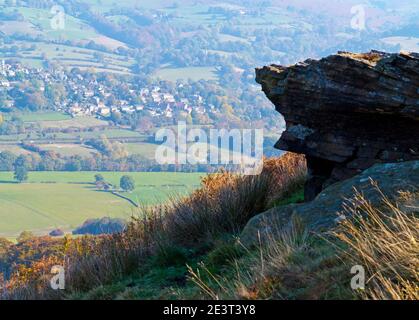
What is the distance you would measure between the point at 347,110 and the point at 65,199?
135 feet

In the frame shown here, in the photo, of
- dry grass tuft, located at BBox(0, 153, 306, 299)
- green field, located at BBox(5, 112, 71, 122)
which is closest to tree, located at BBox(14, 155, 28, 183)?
green field, located at BBox(5, 112, 71, 122)

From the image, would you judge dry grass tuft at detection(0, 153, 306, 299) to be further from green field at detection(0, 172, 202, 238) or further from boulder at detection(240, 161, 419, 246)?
green field at detection(0, 172, 202, 238)

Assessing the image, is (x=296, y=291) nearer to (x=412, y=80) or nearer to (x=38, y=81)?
(x=412, y=80)

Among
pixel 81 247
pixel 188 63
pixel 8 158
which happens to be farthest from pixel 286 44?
pixel 81 247

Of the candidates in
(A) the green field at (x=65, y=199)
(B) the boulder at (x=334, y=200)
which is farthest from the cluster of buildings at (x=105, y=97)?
(B) the boulder at (x=334, y=200)

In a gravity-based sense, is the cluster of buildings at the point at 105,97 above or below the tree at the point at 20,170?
below

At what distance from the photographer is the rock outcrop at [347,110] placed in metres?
8.07

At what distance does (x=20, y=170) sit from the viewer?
57.4 metres

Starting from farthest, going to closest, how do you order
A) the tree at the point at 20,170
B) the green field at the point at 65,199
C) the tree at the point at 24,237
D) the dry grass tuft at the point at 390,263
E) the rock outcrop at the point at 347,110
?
the tree at the point at 20,170 < the green field at the point at 65,199 < the tree at the point at 24,237 < the rock outcrop at the point at 347,110 < the dry grass tuft at the point at 390,263

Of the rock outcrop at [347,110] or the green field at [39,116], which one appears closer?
the rock outcrop at [347,110]

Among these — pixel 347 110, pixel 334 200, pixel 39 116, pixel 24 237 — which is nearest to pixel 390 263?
pixel 334 200

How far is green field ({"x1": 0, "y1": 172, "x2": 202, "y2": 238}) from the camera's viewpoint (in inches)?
1618

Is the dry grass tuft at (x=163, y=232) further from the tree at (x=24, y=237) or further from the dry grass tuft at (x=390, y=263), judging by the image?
the tree at (x=24, y=237)

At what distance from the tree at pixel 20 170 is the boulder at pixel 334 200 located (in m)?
50.3
